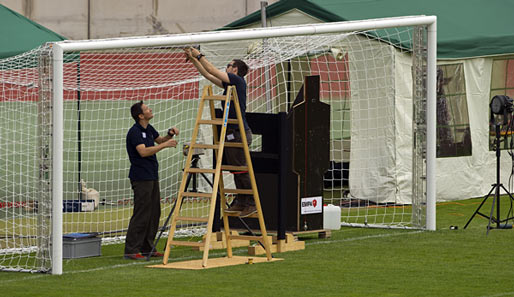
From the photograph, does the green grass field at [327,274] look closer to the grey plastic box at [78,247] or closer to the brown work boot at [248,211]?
the grey plastic box at [78,247]

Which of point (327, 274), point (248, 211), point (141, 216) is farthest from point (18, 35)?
point (327, 274)

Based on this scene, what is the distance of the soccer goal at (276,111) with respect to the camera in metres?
10.3

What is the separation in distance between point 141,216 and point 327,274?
2.29 metres

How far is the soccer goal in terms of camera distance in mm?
10297

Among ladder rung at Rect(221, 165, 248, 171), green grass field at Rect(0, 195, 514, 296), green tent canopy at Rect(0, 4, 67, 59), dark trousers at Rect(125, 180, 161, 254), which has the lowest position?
green grass field at Rect(0, 195, 514, 296)

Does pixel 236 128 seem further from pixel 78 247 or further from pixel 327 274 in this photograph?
pixel 327 274

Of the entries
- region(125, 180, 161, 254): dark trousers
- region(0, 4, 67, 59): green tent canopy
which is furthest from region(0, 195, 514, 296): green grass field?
region(0, 4, 67, 59): green tent canopy

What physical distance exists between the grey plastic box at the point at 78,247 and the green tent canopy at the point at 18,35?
5.93 metres

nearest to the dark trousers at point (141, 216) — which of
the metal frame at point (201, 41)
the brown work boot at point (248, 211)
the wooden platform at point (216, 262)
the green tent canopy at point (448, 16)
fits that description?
the wooden platform at point (216, 262)

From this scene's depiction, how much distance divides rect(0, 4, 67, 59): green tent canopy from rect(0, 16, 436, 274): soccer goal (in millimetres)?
705

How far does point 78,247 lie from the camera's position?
37.4 ft

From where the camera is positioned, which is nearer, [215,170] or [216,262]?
[215,170]

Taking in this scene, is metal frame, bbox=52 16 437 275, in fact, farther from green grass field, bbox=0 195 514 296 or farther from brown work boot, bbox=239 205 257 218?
brown work boot, bbox=239 205 257 218

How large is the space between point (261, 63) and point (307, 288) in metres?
6.29
